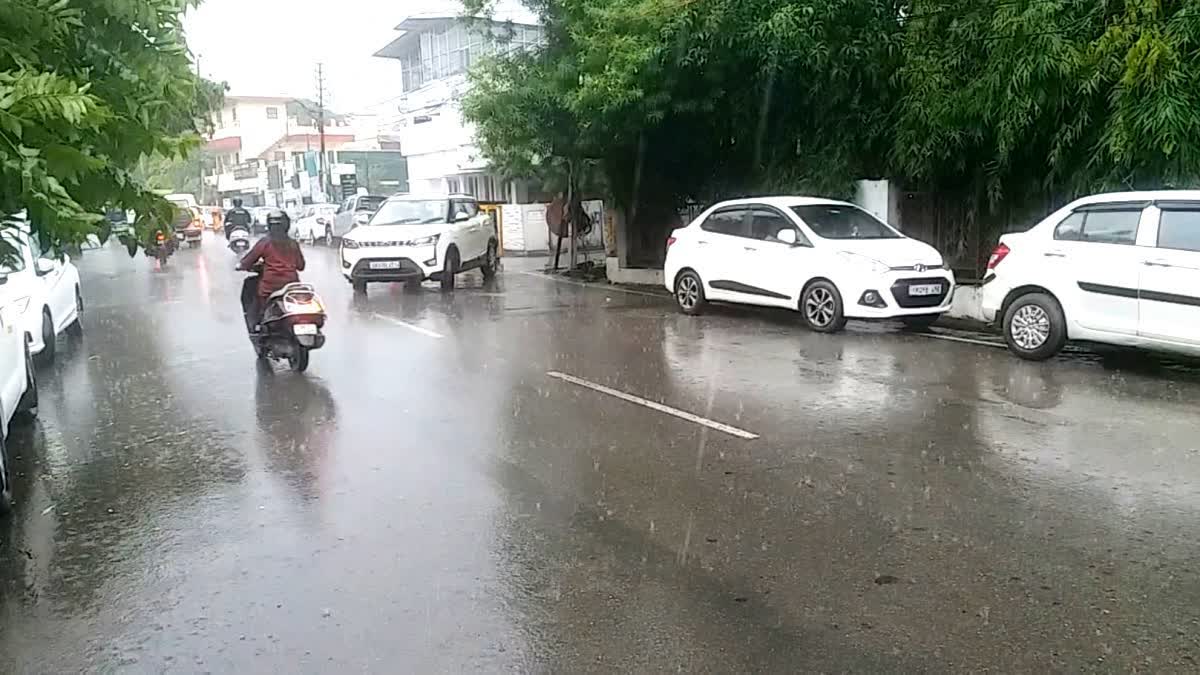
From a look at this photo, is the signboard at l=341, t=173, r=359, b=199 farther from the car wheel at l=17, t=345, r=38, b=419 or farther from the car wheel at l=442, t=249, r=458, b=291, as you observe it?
the car wheel at l=17, t=345, r=38, b=419

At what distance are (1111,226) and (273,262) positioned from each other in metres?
8.32

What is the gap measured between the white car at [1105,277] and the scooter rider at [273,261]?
7291 mm

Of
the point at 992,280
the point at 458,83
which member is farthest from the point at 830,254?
the point at 458,83

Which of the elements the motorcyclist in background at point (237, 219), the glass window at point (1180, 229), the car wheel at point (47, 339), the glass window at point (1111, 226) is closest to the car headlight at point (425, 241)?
the car wheel at point (47, 339)

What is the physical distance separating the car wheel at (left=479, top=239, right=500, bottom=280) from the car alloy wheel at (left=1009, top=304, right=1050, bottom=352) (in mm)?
12836

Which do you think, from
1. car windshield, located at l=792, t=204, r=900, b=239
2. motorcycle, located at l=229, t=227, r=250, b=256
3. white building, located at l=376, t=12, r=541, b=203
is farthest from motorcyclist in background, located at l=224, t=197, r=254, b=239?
car windshield, located at l=792, t=204, r=900, b=239

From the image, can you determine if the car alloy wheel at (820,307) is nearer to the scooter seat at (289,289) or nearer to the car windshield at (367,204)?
the scooter seat at (289,289)

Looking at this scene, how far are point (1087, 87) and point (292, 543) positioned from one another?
32.8 ft

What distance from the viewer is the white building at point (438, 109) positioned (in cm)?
3616

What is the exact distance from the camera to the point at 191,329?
48.0ft

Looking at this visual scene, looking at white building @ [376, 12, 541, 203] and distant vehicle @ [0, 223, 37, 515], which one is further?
white building @ [376, 12, 541, 203]

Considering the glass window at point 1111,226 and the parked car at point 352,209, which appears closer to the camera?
the glass window at point 1111,226

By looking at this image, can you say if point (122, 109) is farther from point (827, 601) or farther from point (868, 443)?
point (868, 443)

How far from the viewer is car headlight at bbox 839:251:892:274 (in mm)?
12320
